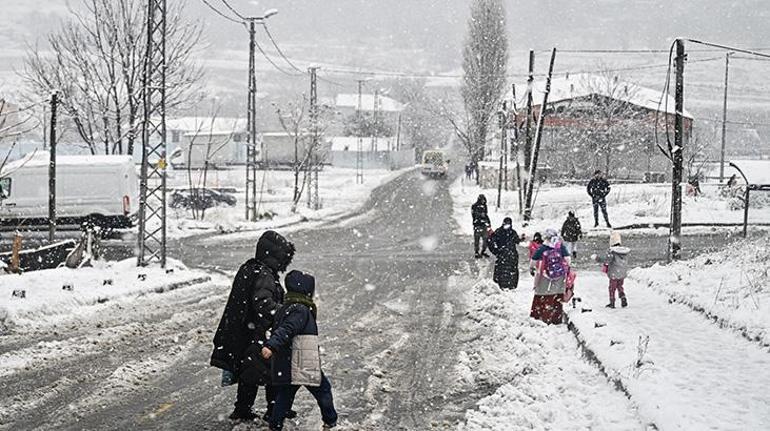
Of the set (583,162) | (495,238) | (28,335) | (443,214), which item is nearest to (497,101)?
(583,162)

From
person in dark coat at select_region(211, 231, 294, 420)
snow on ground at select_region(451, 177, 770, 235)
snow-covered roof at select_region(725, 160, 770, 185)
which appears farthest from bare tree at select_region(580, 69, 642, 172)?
person in dark coat at select_region(211, 231, 294, 420)

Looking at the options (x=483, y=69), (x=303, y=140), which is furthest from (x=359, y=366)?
(x=483, y=69)

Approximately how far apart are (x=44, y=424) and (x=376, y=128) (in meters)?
84.1

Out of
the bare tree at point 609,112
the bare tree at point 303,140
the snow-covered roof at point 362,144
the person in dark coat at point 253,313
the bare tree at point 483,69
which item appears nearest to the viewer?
the person in dark coat at point 253,313

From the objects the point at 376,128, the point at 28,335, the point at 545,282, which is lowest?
the point at 28,335

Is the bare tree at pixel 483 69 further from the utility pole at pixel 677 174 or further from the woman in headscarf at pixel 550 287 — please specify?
the woman in headscarf at pixel 550 287

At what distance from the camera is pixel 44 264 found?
56.2 feet

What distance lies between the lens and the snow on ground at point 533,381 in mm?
6914

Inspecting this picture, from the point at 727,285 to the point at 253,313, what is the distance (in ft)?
26.5

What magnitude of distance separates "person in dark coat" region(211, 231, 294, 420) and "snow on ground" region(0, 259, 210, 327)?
244 inches

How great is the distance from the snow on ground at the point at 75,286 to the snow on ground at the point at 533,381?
6.63 meters

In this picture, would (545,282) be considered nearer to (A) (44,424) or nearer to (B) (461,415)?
(B) (461,415)

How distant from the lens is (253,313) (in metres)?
6.57

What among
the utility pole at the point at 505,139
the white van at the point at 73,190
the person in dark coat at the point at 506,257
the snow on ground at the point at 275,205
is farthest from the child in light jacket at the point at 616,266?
the utility pole at the point at 505,139
